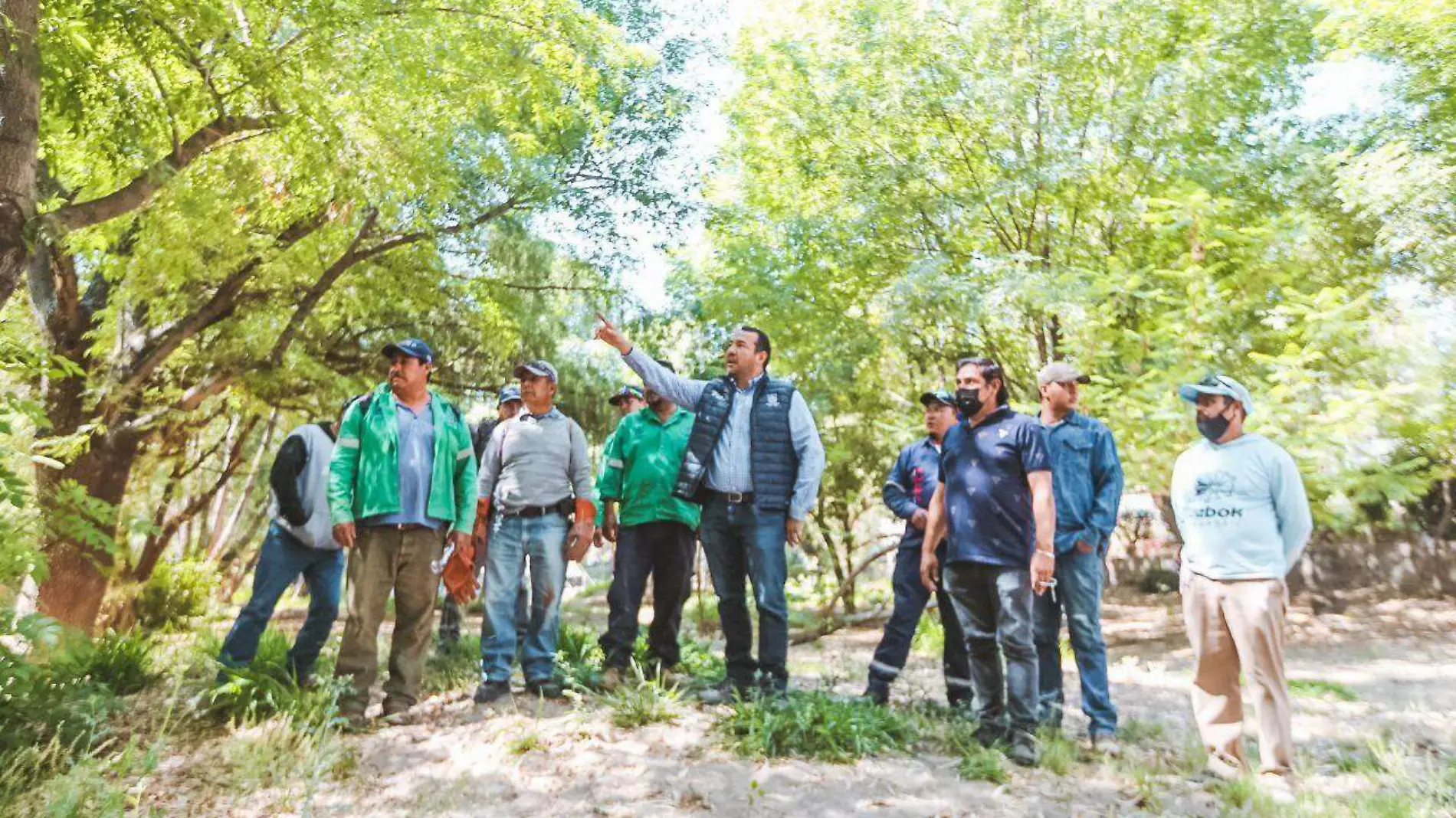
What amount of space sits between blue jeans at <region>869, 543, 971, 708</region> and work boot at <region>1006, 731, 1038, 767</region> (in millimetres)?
1081

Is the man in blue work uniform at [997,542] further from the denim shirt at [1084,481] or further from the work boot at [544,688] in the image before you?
the work boot at [544,688]

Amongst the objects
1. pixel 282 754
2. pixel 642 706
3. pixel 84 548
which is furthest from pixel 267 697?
pixel 84 548

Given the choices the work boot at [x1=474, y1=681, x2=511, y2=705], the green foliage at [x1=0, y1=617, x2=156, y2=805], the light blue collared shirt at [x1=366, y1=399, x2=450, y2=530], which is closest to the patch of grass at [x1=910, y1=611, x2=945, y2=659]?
the work boot at [x1=474, y1=681, x2=511, y2=705]

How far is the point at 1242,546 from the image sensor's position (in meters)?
4.26

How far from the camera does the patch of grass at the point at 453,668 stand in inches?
225

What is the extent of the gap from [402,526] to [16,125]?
2635mm

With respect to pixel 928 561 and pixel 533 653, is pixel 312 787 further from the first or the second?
pixel 928 561

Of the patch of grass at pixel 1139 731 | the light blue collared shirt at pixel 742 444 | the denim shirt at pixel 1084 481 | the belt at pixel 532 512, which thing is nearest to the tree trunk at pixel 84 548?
the belt at pixel 532 512

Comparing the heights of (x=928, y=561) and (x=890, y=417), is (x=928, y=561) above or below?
below

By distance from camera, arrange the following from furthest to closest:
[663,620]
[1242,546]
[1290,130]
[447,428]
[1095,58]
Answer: [1290,130]
[1095,58]
[663,620]
[447,428]
[1242,546]

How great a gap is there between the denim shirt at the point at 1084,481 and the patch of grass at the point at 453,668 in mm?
3901

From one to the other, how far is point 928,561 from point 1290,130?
10.4 metres

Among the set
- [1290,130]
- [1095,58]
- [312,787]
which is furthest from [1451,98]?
[312,787]

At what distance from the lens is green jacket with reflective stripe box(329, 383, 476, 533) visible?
4.71m
